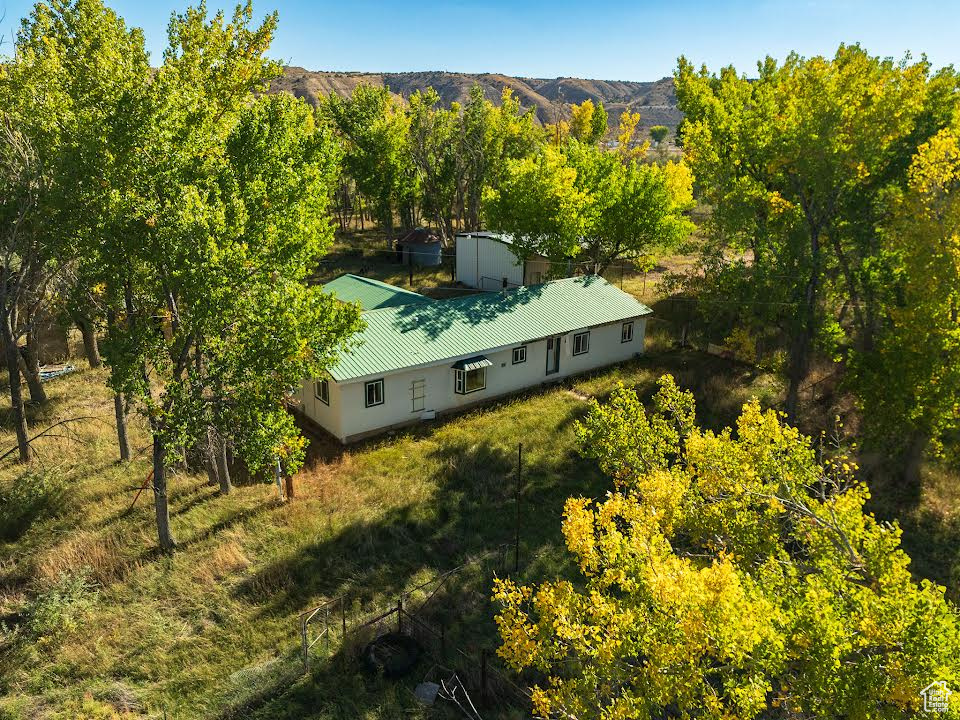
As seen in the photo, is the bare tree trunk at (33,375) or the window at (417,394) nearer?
the bare tree trunk at (33,375)

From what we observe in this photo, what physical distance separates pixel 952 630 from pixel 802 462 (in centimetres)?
416

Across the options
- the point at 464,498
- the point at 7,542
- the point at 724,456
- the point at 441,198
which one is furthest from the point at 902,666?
the point at 441,198

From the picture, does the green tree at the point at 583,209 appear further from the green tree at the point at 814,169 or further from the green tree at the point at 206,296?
the green tree at the point at 206,296

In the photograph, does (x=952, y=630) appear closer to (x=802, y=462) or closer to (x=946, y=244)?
(x=802, y=462)

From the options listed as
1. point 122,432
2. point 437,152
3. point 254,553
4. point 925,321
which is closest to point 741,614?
point 254,553

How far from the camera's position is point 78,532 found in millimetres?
16750

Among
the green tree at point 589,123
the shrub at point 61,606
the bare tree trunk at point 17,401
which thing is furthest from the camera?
the green tree at point 589,123

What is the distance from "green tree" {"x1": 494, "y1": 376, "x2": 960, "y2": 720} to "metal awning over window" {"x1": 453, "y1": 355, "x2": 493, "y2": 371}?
15.7 metres

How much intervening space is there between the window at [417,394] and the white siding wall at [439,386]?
103 mm

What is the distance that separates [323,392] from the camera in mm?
24109

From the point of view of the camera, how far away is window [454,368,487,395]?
26.3 metres

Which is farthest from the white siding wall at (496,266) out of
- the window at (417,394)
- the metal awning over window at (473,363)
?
the window at (417,394)
